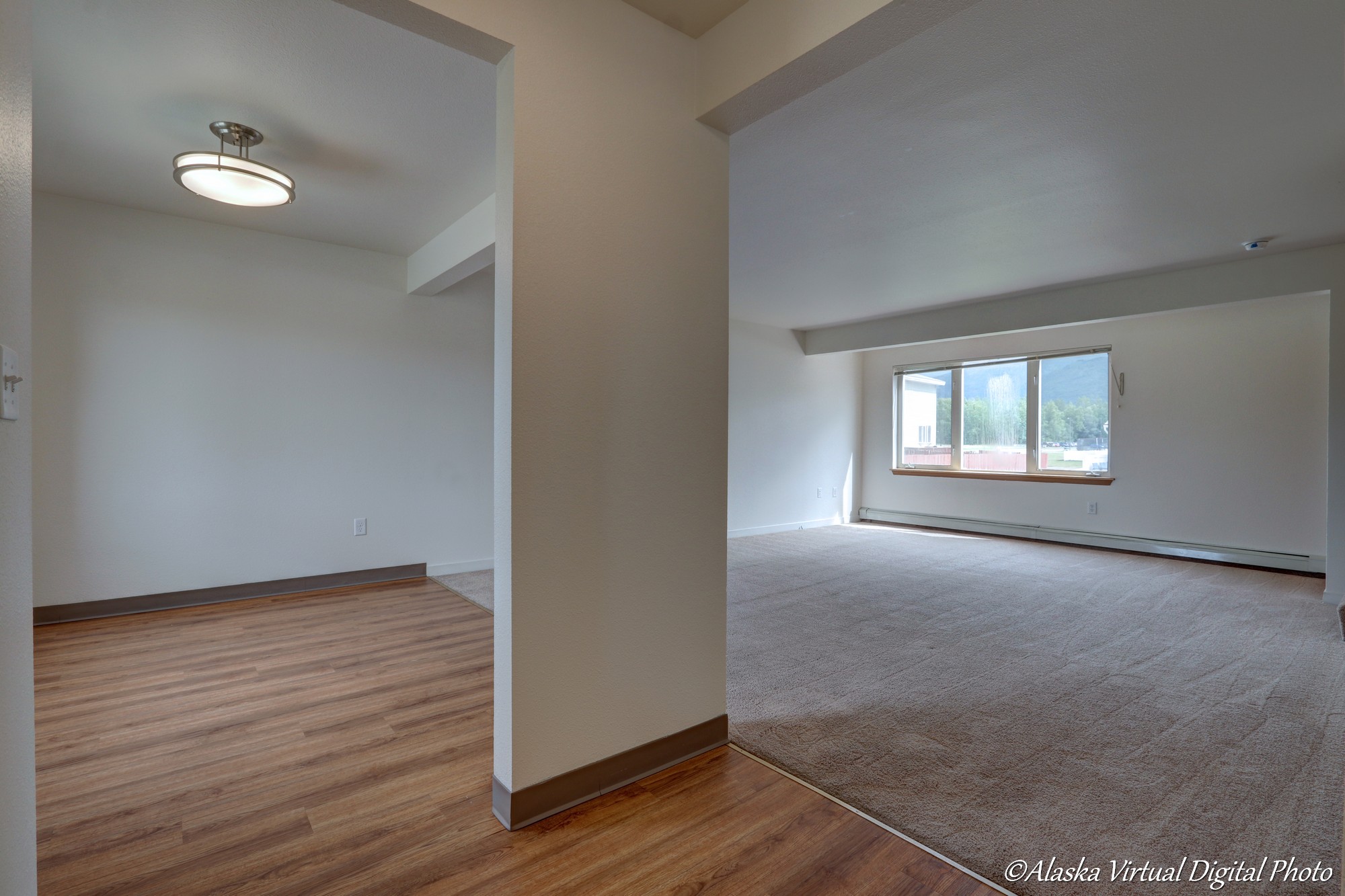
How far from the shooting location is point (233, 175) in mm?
2602

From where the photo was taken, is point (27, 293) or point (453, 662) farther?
point (453, 662)

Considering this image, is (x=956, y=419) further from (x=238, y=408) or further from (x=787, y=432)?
(x=238, y=408)

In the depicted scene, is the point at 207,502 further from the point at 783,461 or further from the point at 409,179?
the point at 783,461

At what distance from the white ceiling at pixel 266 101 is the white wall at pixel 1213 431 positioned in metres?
6.09

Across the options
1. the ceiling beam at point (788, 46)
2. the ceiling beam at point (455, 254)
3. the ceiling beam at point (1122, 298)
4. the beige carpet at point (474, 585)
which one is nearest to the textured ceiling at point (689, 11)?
the ceiling beam at point (788, 46)

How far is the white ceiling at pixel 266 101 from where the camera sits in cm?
202

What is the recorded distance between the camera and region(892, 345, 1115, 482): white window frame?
6051mm

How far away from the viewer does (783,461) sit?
7.34m

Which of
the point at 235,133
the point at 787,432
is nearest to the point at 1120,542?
the point at 787,432

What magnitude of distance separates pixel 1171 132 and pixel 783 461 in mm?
4992

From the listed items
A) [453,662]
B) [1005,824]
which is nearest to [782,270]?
[453,662]

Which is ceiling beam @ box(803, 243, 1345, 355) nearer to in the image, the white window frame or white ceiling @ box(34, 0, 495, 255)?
the white window frame

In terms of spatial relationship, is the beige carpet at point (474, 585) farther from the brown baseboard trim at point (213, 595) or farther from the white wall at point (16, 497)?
the white wall at point (16, 497)

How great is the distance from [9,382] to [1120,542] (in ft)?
24.2
